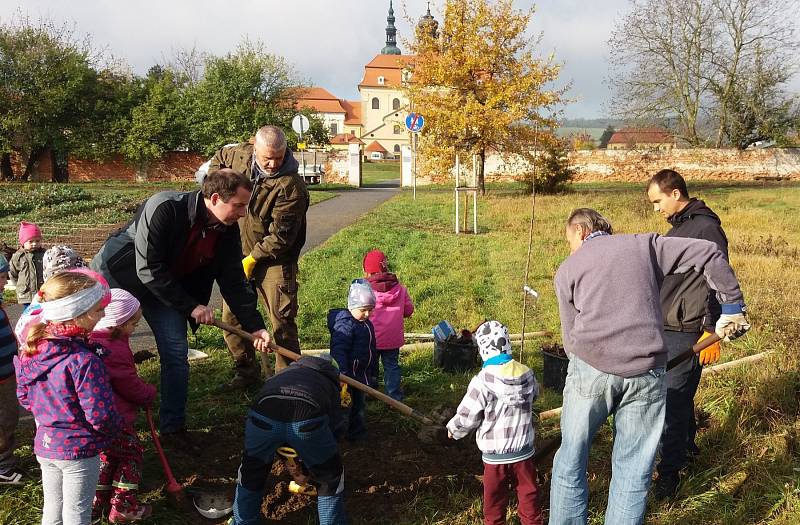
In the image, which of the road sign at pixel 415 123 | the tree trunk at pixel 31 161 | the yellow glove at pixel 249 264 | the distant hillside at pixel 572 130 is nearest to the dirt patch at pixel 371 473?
the yellow glove at pixel 249 264

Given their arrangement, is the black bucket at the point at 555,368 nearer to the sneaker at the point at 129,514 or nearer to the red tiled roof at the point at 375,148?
the sneaker at the point at 129,514

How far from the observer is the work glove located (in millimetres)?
3049

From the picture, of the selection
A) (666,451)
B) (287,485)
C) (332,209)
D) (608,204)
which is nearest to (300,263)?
(287,485)

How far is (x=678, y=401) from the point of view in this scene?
368 cm

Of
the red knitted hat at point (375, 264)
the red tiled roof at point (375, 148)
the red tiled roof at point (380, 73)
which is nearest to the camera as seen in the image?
the red knitted hat at point (375, 264)

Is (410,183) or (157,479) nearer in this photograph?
(157,479)

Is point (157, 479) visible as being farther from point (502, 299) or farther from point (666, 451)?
point (502, 299)

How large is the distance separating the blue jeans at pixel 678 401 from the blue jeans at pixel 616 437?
0.76 m

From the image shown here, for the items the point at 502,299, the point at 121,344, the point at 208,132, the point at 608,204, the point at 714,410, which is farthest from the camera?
the point at 208,132

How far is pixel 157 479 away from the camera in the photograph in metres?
3.80

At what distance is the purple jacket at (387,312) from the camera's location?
4.93m

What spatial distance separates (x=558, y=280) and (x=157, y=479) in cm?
280

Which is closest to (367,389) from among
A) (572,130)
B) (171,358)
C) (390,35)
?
(171,358)

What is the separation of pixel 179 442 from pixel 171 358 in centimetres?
59
